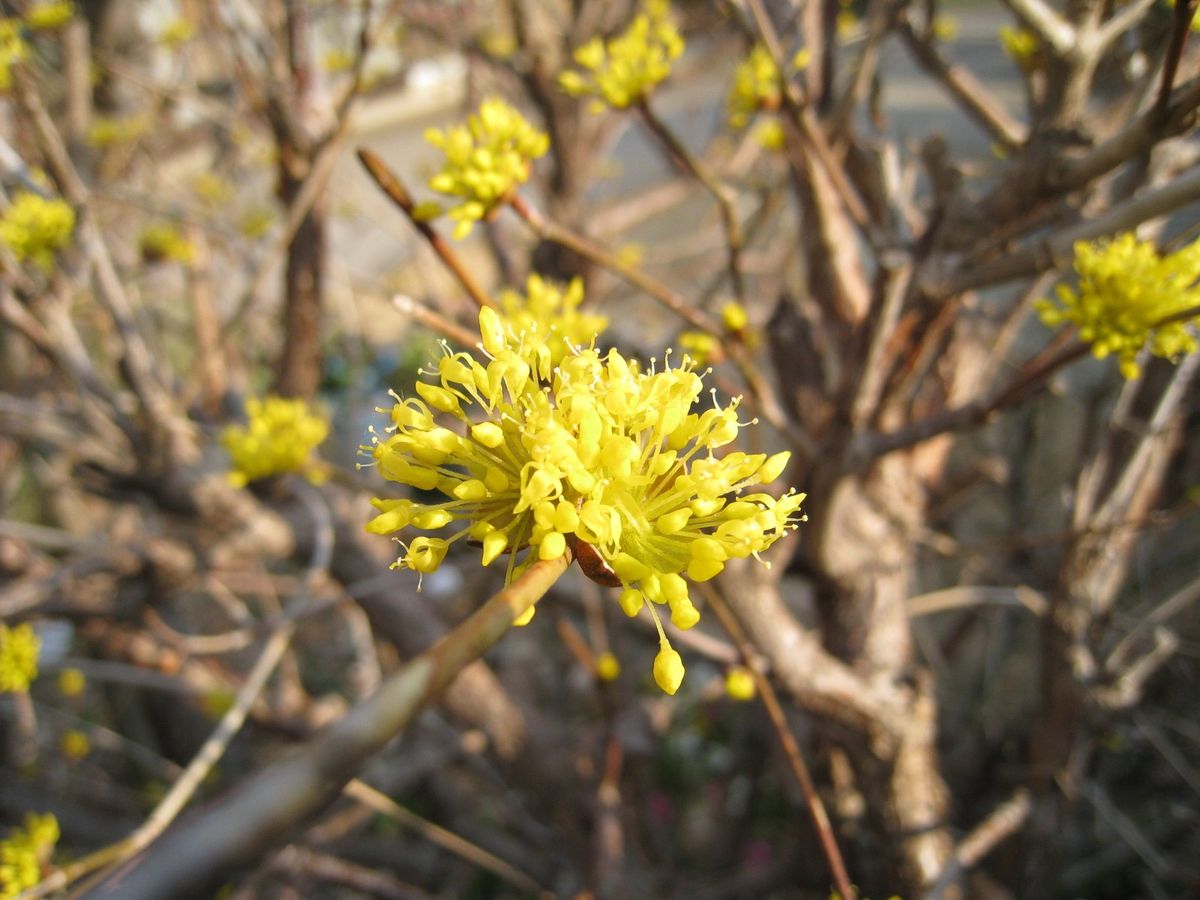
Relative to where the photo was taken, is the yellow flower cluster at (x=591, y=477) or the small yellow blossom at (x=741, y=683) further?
the small yellow blossom at (x=741, y=683)

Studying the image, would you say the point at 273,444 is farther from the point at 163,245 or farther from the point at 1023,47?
the point at 163,245

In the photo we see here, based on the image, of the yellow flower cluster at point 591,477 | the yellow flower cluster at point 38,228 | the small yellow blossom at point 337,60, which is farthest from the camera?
the small yellow blossom at point 337,60

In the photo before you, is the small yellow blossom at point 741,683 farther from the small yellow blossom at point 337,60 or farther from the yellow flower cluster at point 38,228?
the small yellow blossom at point 337,60

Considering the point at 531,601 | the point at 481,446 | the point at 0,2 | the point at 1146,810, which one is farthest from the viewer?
the point at 0,2

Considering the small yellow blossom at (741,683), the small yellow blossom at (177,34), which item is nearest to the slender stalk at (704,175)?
the small yellow blossom at (741,683)

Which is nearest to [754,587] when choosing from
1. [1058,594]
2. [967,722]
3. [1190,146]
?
[1058,594]

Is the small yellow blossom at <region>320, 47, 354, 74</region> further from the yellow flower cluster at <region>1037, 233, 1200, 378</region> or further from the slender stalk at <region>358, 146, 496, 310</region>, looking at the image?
the yellow flower cluster at <region>1037, 233, 1200, 378</region>

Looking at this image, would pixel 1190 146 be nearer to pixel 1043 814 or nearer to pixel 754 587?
pixel 754 587
